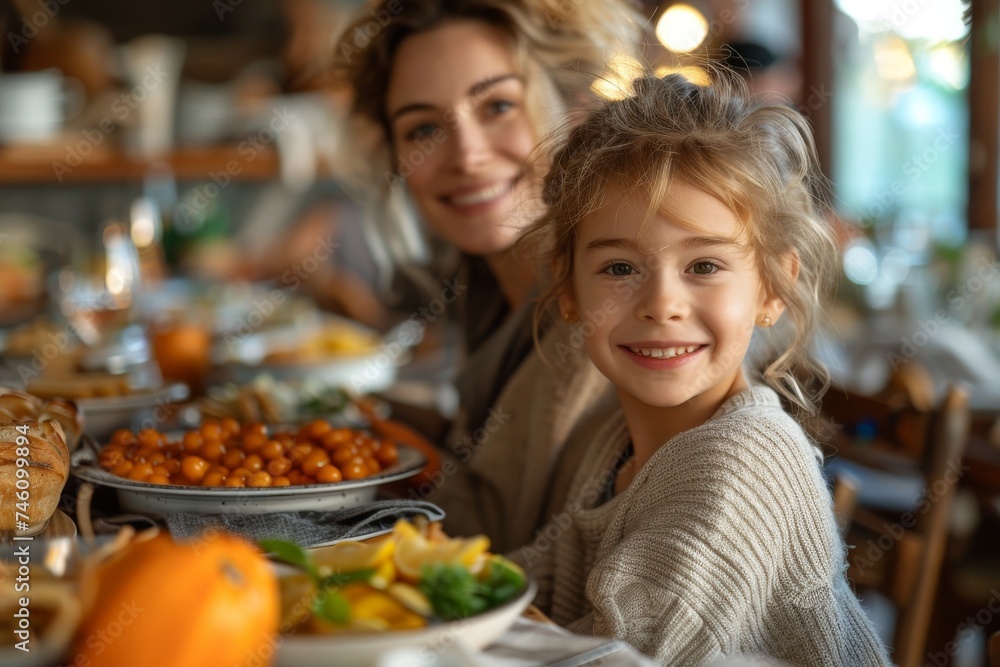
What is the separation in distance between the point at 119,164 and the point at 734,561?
331cm

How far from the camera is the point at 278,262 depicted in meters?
4.43

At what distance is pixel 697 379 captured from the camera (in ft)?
3.26

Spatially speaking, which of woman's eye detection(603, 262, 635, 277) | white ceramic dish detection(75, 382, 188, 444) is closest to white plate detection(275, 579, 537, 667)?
woman's eye detection(603, 262, 635, 277)

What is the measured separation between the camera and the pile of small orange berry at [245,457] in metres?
0.98

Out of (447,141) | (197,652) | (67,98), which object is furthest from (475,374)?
(67,98)

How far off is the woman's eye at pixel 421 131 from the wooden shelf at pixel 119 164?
6.50 feet

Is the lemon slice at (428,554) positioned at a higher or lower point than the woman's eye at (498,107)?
lower

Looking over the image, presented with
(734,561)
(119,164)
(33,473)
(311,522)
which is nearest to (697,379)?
(734,561)

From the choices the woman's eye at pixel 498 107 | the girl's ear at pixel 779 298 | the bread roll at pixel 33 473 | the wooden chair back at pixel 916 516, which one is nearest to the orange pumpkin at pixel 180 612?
the bread roll at pixel 33 473

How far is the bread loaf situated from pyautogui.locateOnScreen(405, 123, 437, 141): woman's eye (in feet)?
2.48

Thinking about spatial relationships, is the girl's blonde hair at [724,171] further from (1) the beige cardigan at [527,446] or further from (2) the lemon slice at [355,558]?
(2) the lemon slice at [355,558]

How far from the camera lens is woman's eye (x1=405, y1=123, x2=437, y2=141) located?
5.50 ft

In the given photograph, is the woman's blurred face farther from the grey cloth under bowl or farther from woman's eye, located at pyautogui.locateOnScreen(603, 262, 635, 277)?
the grey cloth under bowl

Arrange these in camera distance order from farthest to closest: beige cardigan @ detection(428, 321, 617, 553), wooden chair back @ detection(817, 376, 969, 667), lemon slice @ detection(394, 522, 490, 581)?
wooden chair back @ detection(817, 376, 969, 667) < beige cardigan @ detection(428, 321, 617, 553) < lemon slice @ detection(394, 522, 490, 581)
